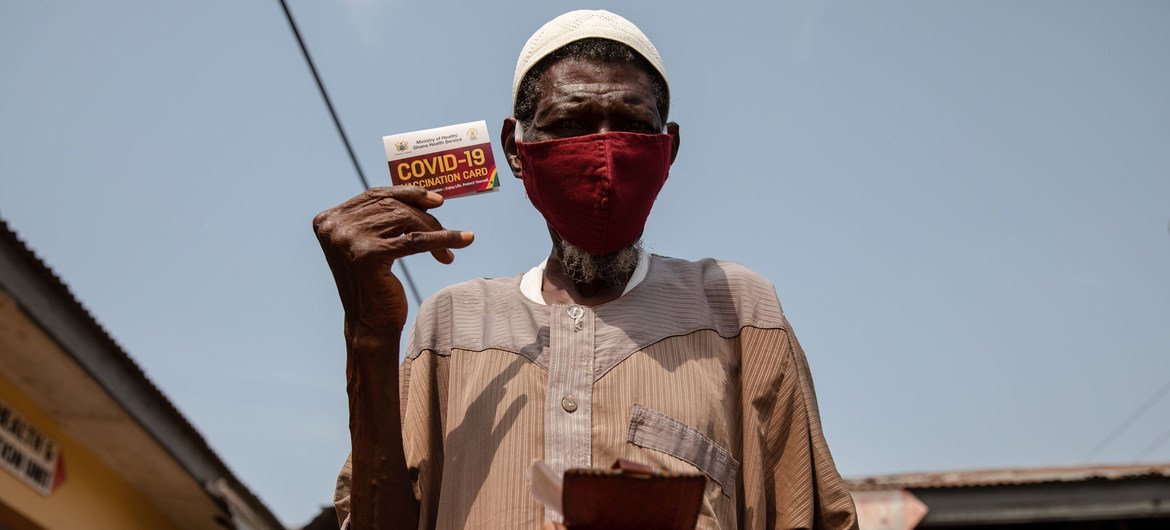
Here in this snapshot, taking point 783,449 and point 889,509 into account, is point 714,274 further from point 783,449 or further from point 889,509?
point 889,509

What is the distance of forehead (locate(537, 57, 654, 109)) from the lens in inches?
104

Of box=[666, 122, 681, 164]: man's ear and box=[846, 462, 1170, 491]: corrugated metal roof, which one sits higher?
box=[666, 122, 681, 164]: man's ear

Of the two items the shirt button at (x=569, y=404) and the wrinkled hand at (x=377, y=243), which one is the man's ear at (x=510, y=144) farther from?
the shirt button at (x=569, y=404)

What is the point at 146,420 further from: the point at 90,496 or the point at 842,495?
the point at 842,495

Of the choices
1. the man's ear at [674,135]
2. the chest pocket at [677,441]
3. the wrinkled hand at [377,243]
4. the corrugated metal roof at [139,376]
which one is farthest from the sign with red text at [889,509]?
the wrinkled hand at [377,243]

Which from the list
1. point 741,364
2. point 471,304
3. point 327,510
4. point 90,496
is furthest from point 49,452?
point 741,364

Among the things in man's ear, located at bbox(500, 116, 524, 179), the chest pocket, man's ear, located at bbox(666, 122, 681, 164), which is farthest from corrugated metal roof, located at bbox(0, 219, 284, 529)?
the chest pocket

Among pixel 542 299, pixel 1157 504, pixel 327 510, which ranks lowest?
pixel 1157 504

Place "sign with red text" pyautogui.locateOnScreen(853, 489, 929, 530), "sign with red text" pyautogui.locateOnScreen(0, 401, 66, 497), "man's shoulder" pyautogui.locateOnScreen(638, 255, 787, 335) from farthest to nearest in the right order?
"sign with red text" pyautogui.locateOnScreen(853, 489, 929, 530) → "sign with red text" pyautogui.locateOnScreen(0, 401, 66, 497) → "man's shoulder" pyautogui.locateOnScreen(638, 255, 787, 335)

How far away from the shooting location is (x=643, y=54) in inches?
110

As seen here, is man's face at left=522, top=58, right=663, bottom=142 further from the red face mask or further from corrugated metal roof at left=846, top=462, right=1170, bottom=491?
corrugated metal roof at left=846, top=462, right=1170, bottom=491

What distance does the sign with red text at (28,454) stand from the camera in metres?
7.10

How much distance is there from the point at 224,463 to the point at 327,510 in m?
1.44

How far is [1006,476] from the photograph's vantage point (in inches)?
317
